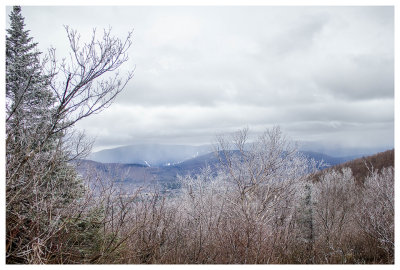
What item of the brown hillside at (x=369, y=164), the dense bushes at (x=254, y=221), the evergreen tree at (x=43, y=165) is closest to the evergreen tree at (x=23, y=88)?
the evergreen tree at (x=43, y=165)

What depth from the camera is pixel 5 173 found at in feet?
13.2

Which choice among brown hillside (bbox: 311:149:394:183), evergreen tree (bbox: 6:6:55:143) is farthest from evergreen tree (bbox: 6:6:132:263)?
brown hillside (bbox: 311:149:394:183)

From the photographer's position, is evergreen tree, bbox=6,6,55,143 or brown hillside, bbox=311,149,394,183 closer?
evergreen tree, bbox=6,6,55,143

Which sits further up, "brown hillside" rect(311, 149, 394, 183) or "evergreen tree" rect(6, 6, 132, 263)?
"evergreen tree" rect(6, 6, 132, 263)

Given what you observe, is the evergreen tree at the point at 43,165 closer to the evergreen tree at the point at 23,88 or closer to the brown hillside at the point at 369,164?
the evergreen tree at the point at 23,88

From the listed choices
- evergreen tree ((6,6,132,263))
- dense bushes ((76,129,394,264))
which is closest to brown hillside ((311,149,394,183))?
dense bushes ((76,129,394,264))

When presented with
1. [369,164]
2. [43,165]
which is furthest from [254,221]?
[369,164]

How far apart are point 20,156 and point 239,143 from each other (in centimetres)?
1495

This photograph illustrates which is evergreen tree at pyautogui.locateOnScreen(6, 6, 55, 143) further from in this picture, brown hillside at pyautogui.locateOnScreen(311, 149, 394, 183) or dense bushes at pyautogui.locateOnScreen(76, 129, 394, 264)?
brown hillside at pyautogui.locateOnScreen(311, 149, 394, 183)

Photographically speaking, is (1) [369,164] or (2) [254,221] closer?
(2) [254,221]

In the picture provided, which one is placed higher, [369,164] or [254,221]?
[254,221]

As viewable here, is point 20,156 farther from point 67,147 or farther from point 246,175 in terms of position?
point 246,175

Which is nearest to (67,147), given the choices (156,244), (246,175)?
(156,244)

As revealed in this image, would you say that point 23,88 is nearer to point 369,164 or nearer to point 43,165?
point 43,165
